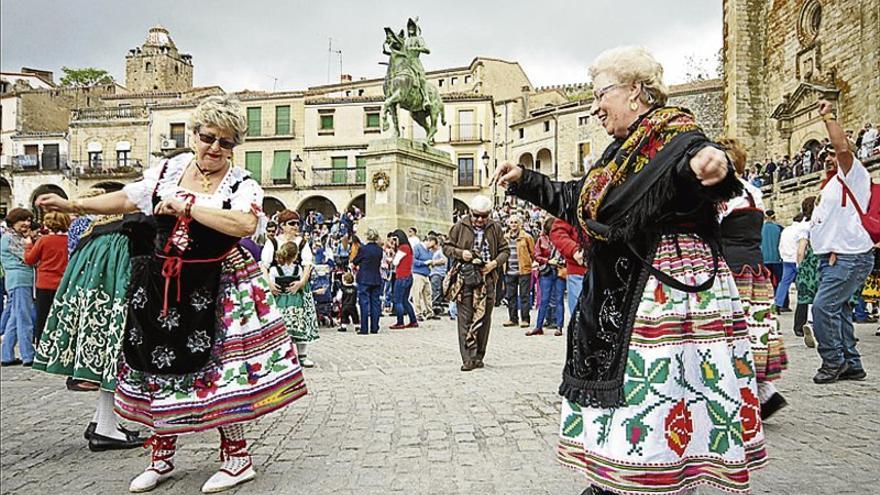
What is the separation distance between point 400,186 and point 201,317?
17.0 meters

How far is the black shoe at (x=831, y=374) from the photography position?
7031 mm

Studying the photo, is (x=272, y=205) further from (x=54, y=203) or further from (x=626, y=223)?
(x=626, y=223)

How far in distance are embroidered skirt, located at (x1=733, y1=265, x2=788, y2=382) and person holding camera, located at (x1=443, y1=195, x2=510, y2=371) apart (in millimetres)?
3958

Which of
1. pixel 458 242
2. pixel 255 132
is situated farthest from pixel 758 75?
pixel 255 132

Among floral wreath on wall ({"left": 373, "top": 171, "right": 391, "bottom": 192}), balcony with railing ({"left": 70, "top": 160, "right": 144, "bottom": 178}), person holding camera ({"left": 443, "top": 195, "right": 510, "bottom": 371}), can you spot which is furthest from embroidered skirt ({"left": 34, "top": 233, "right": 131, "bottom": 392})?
balcony with railing ({"left": 70, "top": 160, "right": 144, "bottom": 178})

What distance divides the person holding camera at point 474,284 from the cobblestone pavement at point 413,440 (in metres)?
0.32

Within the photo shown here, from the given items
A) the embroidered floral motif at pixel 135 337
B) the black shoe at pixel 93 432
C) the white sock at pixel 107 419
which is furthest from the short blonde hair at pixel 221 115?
the black shoe at pixel 93 432

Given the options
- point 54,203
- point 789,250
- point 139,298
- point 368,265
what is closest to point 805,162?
point 789,250

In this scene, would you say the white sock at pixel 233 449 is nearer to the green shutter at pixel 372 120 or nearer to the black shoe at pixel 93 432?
the black shoe at pixel 93 432

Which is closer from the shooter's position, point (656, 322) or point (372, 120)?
point (656, 322)

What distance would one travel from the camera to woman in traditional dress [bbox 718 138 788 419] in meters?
5.00

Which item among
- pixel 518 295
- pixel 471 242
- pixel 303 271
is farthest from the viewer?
pixel 518 295

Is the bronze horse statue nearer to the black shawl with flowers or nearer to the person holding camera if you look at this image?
the person holding camera

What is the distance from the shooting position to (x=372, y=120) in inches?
2192
